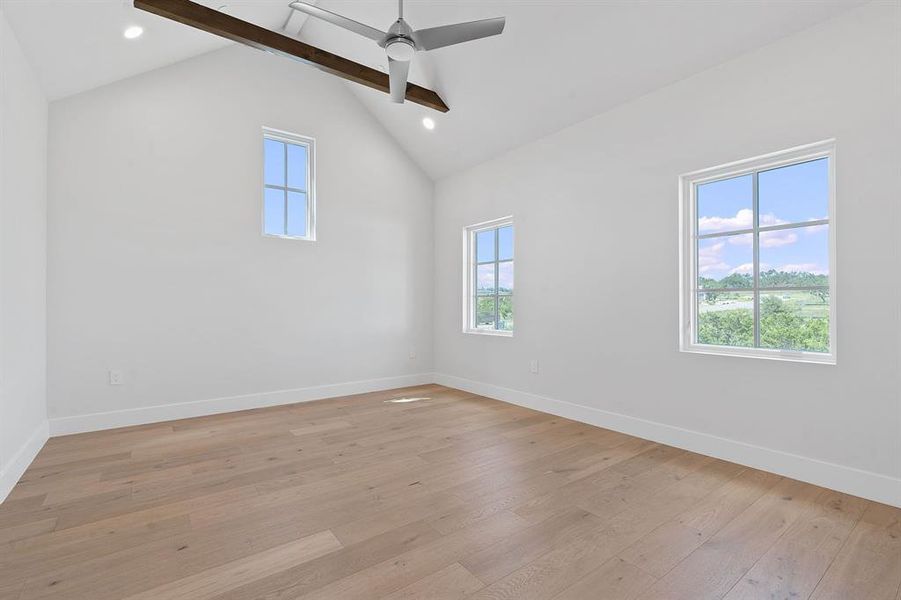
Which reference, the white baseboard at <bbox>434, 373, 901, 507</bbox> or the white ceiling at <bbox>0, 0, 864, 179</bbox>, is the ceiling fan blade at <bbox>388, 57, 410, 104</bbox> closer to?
the white ceiling at <bbox>0, 0, 864, 179</bbox>

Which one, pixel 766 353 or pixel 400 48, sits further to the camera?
pixel 766 353

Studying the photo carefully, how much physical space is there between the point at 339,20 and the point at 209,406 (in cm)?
347

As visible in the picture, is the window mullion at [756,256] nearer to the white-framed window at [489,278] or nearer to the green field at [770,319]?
the green field at [770,319]

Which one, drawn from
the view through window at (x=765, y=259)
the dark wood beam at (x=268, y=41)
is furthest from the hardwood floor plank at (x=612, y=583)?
the dark wood beam at (x=268, y=41)

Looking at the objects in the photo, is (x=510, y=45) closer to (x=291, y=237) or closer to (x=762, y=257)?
(x=762, y=257)

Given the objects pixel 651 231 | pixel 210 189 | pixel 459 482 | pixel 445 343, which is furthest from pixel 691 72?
pixel 210 189

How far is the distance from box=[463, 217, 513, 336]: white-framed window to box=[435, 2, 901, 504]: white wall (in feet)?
0.67

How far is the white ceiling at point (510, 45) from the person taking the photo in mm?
2627

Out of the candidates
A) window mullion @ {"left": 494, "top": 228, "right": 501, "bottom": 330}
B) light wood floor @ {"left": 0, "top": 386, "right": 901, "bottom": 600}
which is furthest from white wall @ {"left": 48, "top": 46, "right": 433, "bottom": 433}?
window mullion @ {"left": 494, "top": 228, "right": 501, "bottom": 330}

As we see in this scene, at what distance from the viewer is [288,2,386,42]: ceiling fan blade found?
234cm

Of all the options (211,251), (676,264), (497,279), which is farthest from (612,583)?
(211,251)

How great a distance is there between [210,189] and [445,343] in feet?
10.1

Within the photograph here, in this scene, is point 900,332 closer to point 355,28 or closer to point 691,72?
point 691,72

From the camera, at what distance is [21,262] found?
106 inches
